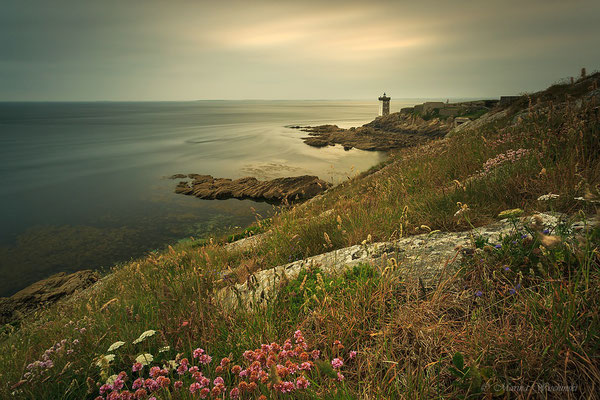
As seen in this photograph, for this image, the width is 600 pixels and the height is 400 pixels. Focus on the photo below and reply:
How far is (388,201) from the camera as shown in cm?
585

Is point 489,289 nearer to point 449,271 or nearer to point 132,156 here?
point 449,271

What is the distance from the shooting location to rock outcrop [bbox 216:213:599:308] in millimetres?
2752

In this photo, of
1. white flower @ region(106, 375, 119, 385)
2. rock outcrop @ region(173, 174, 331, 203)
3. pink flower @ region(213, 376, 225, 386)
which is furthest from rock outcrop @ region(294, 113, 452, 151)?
white flower @ region(106, 375, 119, 385)

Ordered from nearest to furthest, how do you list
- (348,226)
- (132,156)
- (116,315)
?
(116,315) < (348,226) < (132,156)

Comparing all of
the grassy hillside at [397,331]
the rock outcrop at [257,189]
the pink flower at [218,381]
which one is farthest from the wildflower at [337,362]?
the rock outcrop at [257,189]

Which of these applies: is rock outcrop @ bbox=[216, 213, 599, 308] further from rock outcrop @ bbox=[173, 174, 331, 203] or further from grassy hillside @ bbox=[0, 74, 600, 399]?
rock outcrop @ bbox=[173, 174, 331, 203]

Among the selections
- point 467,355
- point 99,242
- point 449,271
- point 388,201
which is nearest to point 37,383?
point 467,355

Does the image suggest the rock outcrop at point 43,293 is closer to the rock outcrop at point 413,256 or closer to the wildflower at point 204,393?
the rock outcrop at point 413,256

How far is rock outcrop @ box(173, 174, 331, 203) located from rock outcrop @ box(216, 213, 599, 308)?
20890 millimetres

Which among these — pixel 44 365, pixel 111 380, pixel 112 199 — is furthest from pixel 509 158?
pixel 112 199

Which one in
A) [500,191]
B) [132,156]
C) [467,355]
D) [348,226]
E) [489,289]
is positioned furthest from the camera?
[132,156]

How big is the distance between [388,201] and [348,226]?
1.47 metres

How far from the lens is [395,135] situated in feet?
209

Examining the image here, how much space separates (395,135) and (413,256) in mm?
66020
